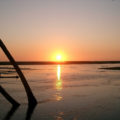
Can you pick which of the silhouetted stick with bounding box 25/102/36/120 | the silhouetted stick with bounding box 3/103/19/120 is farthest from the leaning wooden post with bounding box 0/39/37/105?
the silhouetted stick with bounding box 3/103/19/120

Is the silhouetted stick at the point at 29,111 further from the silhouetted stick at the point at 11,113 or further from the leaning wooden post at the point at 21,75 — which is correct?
the silhouetted stick at the point at 11,113

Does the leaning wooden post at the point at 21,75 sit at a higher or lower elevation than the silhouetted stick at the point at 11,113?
higher

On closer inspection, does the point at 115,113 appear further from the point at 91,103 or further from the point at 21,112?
the point at 21,112

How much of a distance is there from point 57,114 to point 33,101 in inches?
127

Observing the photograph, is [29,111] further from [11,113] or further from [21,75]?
[21,75]

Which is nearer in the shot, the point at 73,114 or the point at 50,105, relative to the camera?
the point at 73,114

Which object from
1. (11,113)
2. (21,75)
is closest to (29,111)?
(11,113)

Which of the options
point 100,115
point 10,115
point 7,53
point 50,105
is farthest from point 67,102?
point 7,53

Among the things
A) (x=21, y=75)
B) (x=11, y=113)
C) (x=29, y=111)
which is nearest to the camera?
(x=11, y=113)

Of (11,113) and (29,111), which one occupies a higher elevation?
(29,111)

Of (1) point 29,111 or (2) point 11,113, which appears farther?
(1) point 29,111

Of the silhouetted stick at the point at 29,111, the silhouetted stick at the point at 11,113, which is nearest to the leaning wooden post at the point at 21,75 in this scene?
the silhouetted stick at the point at 29,111

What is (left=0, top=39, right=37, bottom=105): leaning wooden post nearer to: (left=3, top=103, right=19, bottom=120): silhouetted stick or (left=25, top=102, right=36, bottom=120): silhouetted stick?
(left=25, top=102, right=36, bottom=120): silhouetted stick

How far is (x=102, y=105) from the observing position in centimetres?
1580
